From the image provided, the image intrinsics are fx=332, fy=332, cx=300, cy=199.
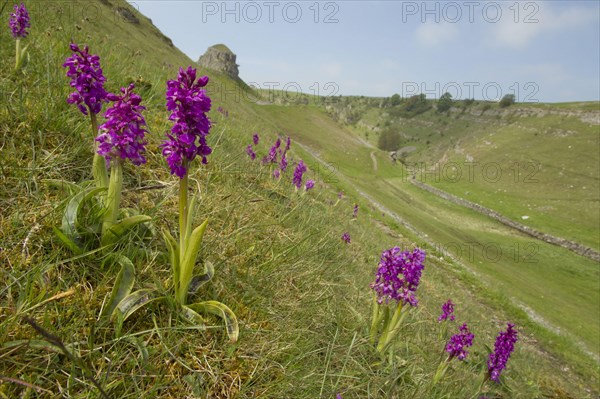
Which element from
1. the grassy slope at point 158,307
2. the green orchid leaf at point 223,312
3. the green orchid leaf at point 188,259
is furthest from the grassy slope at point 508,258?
the green orchid leaf at point 188,259

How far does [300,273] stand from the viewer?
334 cm

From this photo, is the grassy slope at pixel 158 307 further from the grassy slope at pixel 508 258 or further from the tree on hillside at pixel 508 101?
the tree on hillside at pixel 508 101

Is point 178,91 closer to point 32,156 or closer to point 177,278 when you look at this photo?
point 177,278

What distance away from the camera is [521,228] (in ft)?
155

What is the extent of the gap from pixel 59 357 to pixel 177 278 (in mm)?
718

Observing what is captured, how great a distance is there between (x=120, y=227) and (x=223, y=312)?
0.91 m

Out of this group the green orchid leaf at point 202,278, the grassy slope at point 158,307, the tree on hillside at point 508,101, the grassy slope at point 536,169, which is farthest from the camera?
the tree on hillside at point 508,101

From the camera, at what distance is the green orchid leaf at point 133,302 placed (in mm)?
1971

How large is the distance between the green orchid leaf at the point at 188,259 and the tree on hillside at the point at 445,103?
178 m

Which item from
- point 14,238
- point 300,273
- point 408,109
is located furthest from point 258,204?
point 408,109

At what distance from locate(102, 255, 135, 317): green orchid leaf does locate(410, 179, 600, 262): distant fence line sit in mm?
50790

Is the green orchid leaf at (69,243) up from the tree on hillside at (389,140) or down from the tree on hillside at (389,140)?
down
